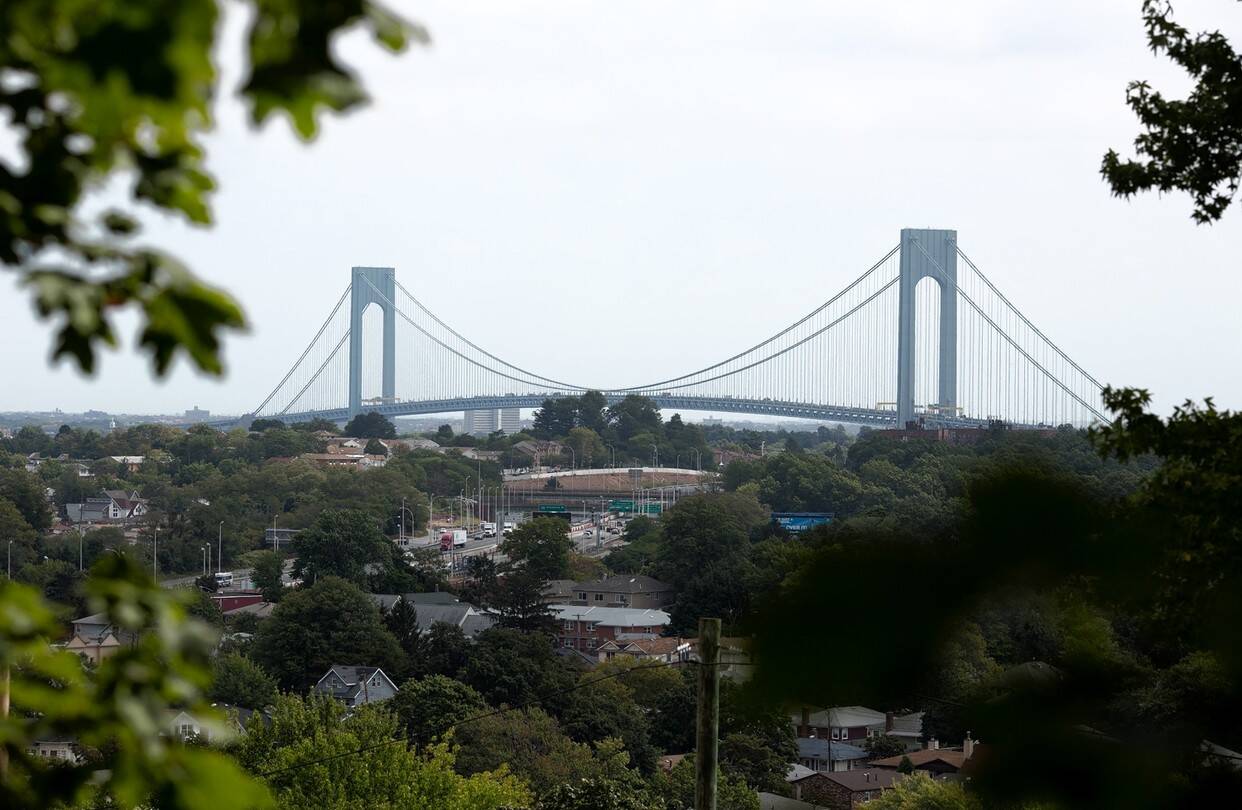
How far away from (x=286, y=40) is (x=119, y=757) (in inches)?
14.8

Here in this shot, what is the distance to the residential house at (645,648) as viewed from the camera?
2167 centimetres

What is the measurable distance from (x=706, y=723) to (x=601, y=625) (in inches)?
798

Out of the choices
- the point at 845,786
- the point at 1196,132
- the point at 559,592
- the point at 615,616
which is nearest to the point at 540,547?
the point at 559,592

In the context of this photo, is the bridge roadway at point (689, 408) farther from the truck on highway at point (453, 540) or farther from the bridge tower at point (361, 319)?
the truck on highway at point (453, 540)

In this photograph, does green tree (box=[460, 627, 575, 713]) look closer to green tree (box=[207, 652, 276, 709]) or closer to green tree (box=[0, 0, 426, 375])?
green tree (box=[207, 652, 276, 709])

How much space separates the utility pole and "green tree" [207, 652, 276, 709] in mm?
14256

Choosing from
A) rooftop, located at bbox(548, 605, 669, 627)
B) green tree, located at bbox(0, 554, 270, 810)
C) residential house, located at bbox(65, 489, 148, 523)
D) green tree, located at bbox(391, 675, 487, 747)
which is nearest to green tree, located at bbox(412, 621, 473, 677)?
green tree, located at bbox(391, 675, 487, 747)

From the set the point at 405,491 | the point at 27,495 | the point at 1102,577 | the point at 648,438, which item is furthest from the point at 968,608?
the point at 648,438

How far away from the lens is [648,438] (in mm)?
57219

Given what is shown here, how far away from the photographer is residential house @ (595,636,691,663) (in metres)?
21.7

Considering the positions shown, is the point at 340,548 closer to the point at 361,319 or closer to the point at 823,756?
the point at 823,756

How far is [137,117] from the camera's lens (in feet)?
2.08

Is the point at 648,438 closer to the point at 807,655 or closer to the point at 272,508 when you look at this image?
the point at 272,508

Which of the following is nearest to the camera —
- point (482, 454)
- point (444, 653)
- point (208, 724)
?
point (208, 724)
